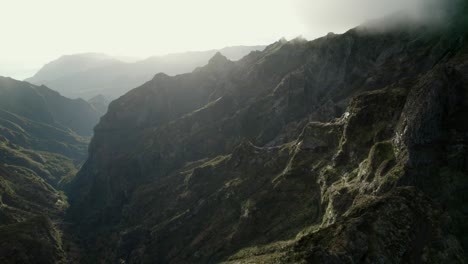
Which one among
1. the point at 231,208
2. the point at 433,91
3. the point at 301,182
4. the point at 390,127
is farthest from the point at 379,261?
the point at 231,208

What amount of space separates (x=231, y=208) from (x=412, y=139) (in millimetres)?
100908

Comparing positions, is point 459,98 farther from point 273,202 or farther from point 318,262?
point 273,202

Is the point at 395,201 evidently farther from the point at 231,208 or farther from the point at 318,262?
the point at 231,208

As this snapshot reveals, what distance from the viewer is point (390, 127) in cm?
10981

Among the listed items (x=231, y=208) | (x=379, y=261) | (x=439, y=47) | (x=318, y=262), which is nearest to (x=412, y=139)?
(x=379, y=261)

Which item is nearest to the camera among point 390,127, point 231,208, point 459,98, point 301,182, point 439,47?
point 459,98

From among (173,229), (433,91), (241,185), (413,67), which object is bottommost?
(173,229)

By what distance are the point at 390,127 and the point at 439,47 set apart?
105423 millimetres

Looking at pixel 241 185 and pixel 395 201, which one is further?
pixel 241 185

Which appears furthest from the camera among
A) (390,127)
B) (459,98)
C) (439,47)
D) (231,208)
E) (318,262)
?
(439,47)

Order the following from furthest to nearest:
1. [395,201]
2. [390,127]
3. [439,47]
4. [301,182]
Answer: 1. [439,47]
2. [301,182]
3. [390,127]
4. [395,201]

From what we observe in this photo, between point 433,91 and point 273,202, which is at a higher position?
point 433,91

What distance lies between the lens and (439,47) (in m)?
188

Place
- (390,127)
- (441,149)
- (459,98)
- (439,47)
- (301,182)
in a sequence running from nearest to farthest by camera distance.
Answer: (441,149), (459,98), (390,127), (301,182), (439,47)
